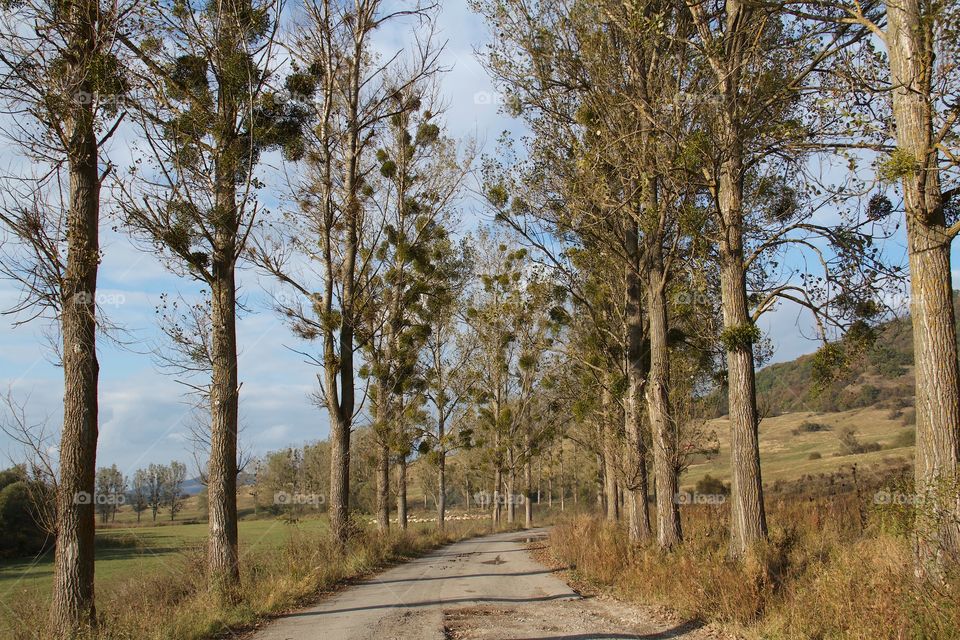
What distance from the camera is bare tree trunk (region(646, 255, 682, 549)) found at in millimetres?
13219

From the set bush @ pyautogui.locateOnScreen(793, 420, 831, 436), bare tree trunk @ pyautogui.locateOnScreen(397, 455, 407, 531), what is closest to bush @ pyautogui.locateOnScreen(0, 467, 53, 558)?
bare tree trunk @ pyautogui.locateOnScreen(397, 455, 407, 531)

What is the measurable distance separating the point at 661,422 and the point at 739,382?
2590 millimetres

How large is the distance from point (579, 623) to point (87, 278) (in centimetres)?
790

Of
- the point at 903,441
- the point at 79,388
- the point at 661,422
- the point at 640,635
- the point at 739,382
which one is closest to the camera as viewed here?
the point at 640,635

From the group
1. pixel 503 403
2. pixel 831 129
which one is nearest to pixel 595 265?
pixel 831 129

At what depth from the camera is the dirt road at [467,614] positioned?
A: 7.74 metres

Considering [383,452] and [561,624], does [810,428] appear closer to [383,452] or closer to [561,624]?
[383,452]

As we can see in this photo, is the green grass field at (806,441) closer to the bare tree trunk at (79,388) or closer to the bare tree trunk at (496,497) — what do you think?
the bare tree trunk at (496,497)

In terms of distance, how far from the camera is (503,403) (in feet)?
124

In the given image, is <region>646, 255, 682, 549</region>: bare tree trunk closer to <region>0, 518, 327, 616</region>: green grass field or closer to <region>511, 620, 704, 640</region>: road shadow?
<region>511, 620, 704, 640</region>: road shadow

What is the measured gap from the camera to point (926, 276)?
7.44 metres

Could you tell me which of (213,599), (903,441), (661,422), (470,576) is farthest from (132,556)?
(903,441)

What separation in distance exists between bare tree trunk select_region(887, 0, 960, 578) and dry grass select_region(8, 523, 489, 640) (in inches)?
335

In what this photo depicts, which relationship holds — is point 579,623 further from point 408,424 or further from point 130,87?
point 408,424
